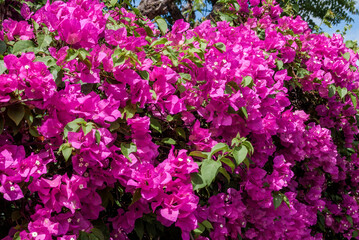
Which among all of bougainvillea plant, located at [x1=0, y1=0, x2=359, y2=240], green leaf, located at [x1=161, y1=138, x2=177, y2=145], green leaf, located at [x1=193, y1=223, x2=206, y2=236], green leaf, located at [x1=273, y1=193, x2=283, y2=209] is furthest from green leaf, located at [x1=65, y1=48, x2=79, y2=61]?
green leaf, located at [x1=273, y1=193, x2=283, y2=209]

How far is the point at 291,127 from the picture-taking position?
229cm

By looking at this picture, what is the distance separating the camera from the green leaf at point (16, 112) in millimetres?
1295

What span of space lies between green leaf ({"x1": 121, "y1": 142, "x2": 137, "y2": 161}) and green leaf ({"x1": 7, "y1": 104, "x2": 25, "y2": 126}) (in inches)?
14.2

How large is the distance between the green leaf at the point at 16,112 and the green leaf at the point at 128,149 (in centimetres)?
36

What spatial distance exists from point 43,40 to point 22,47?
9 centimetres

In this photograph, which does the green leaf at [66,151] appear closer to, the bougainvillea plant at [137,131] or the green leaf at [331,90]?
the bougainvillea plant at [137,131]

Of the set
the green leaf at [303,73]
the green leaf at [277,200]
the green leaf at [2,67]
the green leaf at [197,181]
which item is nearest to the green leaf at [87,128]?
the green leaf at [2,67]

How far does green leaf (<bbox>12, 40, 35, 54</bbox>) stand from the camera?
5.05 feet

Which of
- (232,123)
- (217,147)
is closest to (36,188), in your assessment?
(217,147)

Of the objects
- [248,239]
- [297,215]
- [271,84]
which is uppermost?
[271,84]

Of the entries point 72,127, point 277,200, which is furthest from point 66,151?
point 277,200

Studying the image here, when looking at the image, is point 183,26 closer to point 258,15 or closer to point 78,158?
point 78,158

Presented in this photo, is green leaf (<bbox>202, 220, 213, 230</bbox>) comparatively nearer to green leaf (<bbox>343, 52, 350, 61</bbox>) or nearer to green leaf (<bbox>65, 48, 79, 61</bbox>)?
green leaf (<bbox>65, 48, 79, 61</bbox>)

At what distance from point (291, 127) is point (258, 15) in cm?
117
